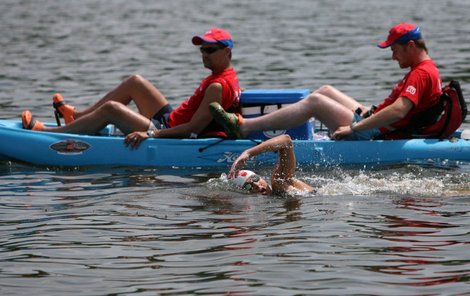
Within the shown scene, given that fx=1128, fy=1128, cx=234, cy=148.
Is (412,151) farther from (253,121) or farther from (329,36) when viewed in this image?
(329,36)

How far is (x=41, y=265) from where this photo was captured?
28.8 ft

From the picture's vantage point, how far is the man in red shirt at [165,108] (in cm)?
1259

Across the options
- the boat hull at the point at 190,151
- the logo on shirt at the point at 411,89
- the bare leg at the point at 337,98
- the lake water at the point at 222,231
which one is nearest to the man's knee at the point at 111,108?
the boat hull at the point at 190,151

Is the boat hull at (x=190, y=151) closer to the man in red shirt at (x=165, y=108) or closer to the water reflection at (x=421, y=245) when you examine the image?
the man in red shirt at (x=165, y=108)

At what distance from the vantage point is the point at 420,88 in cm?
1212

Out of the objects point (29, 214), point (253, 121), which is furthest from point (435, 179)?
point (29, 214)

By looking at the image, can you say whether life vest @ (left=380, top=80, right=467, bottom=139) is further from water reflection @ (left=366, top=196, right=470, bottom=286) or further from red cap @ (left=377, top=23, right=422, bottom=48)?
water reflection @ (left=366, top=196, right=470, bottom=286)

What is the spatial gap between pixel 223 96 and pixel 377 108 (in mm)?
1720

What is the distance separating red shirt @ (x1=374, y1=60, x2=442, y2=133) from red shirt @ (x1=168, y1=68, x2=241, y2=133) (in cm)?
162

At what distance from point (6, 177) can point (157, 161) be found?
5.62ft

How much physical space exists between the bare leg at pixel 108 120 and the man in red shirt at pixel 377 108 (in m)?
1.09

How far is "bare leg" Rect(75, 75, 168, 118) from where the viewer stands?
13484 millimetres

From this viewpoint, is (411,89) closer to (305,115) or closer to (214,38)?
(305,115)

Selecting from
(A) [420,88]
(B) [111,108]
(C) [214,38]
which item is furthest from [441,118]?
(B) [111,108]
